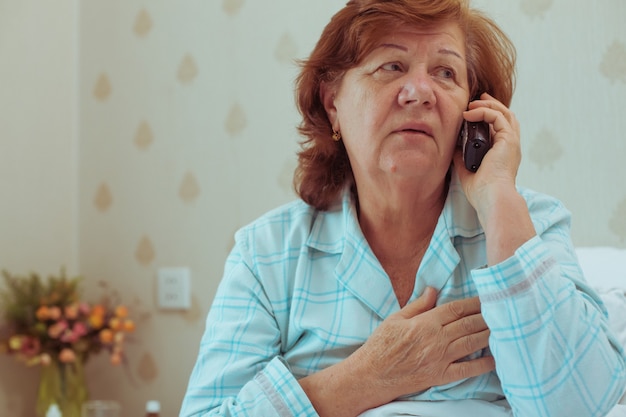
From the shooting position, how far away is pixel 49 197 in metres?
2.35

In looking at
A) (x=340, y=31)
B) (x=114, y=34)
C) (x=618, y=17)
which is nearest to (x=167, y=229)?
(x=114, y=34)

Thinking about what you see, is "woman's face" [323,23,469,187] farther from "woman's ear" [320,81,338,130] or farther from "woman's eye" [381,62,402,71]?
"woman's ear" [320,81,338,130]

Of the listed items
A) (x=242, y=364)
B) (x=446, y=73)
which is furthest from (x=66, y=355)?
(x=446, y=73)

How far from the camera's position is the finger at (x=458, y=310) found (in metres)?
1.14

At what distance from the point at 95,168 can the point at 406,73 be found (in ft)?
4.68

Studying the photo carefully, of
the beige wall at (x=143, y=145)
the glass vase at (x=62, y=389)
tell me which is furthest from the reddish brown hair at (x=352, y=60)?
the glass vase at (x=62, y=389)

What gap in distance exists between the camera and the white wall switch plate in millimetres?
2166

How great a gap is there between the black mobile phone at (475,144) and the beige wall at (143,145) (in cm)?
85

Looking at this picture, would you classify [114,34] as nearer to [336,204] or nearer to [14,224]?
[14,224]

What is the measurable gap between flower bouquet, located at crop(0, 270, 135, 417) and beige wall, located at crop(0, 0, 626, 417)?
0.12 m

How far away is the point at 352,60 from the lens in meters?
1.29

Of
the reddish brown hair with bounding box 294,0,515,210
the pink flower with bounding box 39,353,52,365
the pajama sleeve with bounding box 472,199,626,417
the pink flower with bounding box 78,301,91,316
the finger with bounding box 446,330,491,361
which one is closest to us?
the pajama sleeve with bounding box 472,199,626,417

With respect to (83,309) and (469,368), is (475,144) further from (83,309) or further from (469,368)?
(83,309)

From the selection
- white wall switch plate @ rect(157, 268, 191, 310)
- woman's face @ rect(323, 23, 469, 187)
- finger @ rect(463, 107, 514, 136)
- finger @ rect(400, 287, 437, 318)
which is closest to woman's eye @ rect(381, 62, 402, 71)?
woman's face @ rect(323, 23, 469, 187)
